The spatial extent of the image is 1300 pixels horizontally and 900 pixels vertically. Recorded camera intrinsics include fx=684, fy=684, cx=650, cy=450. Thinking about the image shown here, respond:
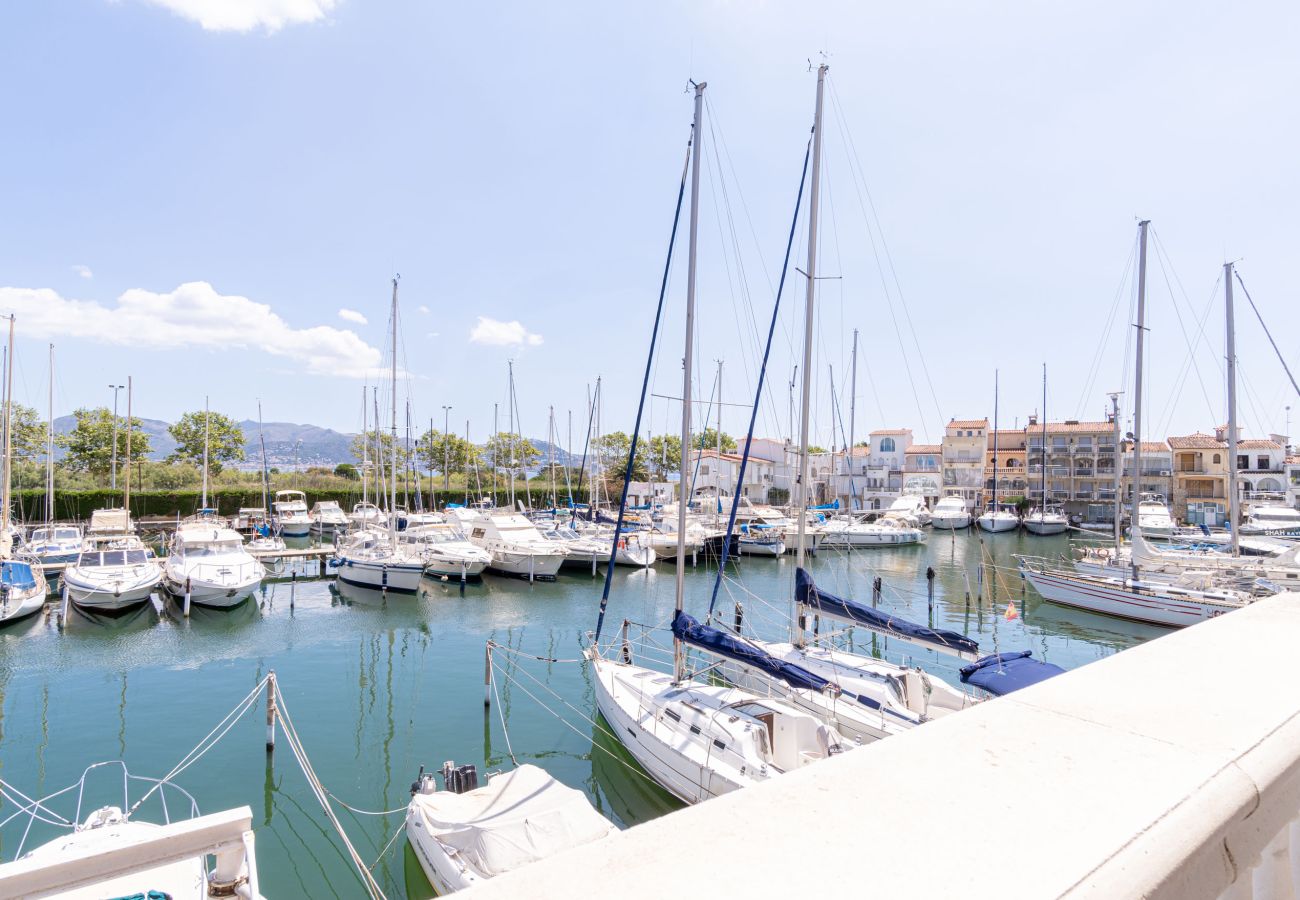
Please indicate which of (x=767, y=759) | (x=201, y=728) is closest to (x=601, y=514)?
(x=201, y=728)

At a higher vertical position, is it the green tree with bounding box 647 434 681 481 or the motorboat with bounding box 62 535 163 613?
the green tree with bounding box 647 434 681 481

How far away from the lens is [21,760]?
507 inches

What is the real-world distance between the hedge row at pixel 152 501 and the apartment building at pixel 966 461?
42.3m

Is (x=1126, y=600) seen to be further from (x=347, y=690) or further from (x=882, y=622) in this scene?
(x=347, y=690)

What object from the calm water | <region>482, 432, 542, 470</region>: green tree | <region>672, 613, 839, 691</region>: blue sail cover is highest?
<region>482, 432, 542, 470</region>: green tree

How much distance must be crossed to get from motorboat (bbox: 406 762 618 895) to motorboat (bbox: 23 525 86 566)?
101 ft

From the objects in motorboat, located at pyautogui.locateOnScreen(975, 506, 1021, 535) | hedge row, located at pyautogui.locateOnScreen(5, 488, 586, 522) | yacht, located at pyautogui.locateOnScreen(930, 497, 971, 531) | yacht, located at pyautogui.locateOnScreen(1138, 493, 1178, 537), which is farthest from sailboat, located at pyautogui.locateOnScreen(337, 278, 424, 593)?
yacht, located at pyautogui.locateOnScreen(1138, 493, 1178, 537)

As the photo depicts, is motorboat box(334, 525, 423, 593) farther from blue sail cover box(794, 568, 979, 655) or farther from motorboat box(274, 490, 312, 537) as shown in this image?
motorboat box(274, 490, 312, 537)

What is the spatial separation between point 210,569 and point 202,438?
4269cm

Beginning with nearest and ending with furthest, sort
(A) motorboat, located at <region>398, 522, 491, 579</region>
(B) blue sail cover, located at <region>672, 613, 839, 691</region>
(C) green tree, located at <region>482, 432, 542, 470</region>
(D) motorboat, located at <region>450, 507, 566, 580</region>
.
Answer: (B) blue sail cover, located at <region>672, 613, 839, 691</region>
(A) motorboat, located at <region>398, 522, 491, 579</region>
(D) motorboat, located at <region>450, 507, 566, 580</region>
(C) green tree, located at <region>482, 432, 542, 470</region>

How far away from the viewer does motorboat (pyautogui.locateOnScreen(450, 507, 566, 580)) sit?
107 feet

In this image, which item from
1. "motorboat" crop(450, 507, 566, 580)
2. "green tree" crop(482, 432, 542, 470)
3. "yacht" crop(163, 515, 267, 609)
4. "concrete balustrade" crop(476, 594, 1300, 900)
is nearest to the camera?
"concrete balustrade" crop(476, 594, 1300, 900)

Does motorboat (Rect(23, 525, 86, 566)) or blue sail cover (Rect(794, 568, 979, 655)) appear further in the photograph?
motorboat (Rect(23, 525, 86, 566))

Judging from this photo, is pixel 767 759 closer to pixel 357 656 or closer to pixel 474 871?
pixel 474 871
